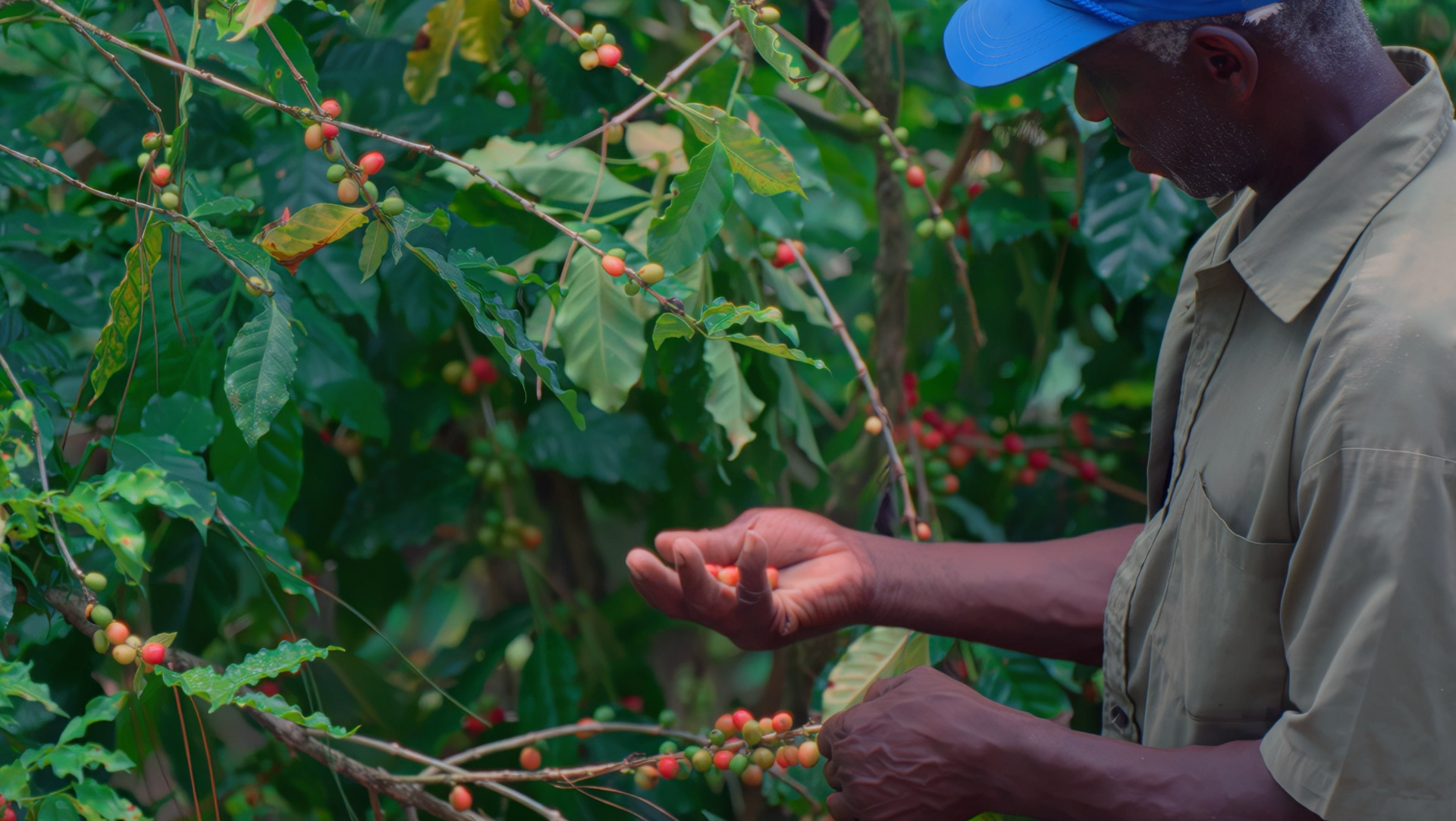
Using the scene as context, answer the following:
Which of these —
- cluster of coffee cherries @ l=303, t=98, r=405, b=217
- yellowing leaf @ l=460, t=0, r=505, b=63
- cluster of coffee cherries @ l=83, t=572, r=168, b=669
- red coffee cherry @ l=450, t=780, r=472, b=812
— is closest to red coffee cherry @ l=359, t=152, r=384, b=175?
cluster of coffee cherries @ l=303, t=98, r=405, b=217

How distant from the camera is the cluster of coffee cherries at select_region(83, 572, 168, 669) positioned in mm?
891

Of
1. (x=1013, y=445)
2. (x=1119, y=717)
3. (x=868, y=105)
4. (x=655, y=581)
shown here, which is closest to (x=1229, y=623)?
(x=1119, y=717)

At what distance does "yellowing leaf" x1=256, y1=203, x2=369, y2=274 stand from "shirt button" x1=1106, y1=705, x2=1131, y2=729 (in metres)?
0.87

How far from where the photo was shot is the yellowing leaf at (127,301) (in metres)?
0.91

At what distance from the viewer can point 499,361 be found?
69.7 inches

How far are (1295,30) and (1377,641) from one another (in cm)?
47

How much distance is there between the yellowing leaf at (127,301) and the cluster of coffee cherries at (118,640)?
167 millimetres

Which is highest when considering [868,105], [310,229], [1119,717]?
[868,105]

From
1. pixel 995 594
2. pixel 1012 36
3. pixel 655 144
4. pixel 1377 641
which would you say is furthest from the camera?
pixel 655 144

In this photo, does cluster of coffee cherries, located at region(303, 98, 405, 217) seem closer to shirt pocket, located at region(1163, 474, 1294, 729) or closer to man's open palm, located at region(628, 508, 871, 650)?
man's open palm, located at region(628, 508, 871, 650)

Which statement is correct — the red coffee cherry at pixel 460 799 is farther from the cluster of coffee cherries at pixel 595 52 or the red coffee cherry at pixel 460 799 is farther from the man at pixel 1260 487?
the cluster of coffee cherries at pixel 595 52

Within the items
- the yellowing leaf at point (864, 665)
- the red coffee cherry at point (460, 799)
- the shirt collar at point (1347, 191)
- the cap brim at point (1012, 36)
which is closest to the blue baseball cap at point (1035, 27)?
the cap brim at point (1012, 36)

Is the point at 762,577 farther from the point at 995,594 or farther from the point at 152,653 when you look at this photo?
the point at 152,653

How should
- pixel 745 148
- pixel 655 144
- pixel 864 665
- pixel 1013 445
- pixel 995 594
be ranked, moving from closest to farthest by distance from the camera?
pixel 745 148, pixel 995 594, pixel 864 665, pixel 655 144, pixel 1013 445
